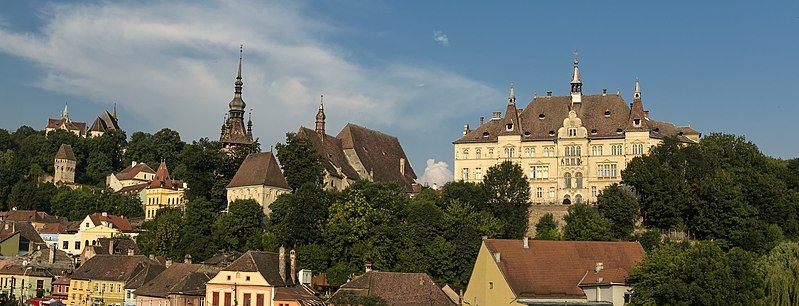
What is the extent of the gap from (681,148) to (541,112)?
64.6 ft

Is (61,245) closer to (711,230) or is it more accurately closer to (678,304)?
(711,230)

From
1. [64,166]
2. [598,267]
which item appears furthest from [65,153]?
[598,267]

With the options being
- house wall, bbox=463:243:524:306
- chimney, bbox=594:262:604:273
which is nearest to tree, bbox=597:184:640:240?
chimney, bbox=594:262:604:273

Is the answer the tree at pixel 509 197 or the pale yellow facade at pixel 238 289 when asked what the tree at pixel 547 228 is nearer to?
the tree at pixel 509 197

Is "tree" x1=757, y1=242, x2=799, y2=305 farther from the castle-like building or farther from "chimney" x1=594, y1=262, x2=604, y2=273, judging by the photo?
the castle-like building

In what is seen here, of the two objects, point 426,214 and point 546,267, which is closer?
point 546,267

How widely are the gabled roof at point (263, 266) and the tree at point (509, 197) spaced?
22.4 m

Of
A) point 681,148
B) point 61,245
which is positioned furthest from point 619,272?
point 61,245

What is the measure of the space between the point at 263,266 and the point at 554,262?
800 inches

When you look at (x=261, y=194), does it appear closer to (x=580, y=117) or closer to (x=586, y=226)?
(x=586, y=226)

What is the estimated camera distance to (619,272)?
5997cm

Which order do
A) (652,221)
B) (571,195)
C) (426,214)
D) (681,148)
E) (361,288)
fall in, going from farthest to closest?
(571,195), (681,148), (652,221), (426,214), (361,288)

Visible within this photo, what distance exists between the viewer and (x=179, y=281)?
74875mm

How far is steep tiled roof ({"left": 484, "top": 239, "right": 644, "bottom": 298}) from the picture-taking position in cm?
6103
